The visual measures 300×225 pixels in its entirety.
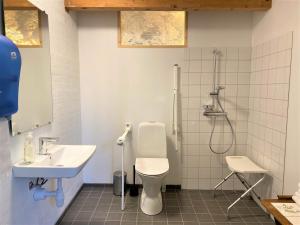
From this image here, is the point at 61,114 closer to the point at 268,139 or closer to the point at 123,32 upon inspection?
the point at 123,32

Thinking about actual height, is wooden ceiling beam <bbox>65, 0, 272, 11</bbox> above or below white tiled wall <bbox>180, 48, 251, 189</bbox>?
above

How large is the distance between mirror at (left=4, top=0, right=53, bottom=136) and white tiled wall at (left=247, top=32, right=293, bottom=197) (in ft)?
7.23

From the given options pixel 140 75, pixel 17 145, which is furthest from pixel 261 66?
pixel 17 145

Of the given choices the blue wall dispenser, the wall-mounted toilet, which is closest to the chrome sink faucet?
the blue wall dispenser

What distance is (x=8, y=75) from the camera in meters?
1.25

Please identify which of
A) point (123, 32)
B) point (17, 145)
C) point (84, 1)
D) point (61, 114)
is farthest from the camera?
point (123, 32)

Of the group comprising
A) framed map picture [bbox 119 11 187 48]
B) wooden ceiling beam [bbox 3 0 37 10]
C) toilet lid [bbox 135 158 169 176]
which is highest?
framed map picture [bbox 119 11 187 48]

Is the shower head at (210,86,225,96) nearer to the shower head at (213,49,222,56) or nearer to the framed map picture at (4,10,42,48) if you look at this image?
the shower head at (213,49,222,56)

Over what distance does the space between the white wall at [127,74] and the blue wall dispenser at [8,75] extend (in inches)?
65.6

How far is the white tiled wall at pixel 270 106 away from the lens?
220 cm

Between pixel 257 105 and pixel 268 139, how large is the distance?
46 centimetres

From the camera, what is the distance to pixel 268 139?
247 cm

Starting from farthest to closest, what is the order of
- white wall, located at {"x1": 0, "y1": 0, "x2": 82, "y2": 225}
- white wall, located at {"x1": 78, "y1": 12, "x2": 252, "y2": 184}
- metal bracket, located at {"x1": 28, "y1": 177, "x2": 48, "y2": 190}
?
white wall, located at {"x1": 78, "y1": 12, "x2": 252, "y2": 184}, metal bracket, located at {"x1": 28, "y1": 177, "x2": 48, "y2": 190}, white wall, located at {"x1": 0, "y1": 0, "x2": 82, "y2": 225}

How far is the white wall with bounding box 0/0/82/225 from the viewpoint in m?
1.45
